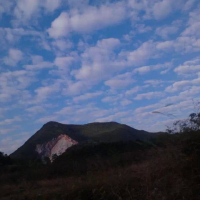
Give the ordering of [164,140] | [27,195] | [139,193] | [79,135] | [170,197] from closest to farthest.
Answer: [170,197]
[139,193]
[27,195]
[164,140]
[79,135]

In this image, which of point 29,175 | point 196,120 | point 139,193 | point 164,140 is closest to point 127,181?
point 139,193

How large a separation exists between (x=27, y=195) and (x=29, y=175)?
7784 mm

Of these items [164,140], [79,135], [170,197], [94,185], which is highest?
[79,135]

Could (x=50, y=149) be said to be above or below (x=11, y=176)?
above

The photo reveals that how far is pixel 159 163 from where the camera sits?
7.91 metres

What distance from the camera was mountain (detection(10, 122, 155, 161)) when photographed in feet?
103

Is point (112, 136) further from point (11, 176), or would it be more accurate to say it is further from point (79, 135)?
point (11, 176)

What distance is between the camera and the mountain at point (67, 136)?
31.3 meters

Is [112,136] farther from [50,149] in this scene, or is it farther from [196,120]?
[196,120]

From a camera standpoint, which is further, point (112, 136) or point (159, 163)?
point (112, 136)

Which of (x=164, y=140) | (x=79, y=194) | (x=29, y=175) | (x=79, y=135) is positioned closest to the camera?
(x=79, y=194)

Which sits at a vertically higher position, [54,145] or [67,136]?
[67,136]

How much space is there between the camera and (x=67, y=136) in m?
32.9

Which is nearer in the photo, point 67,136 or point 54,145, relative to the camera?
point 54,145
